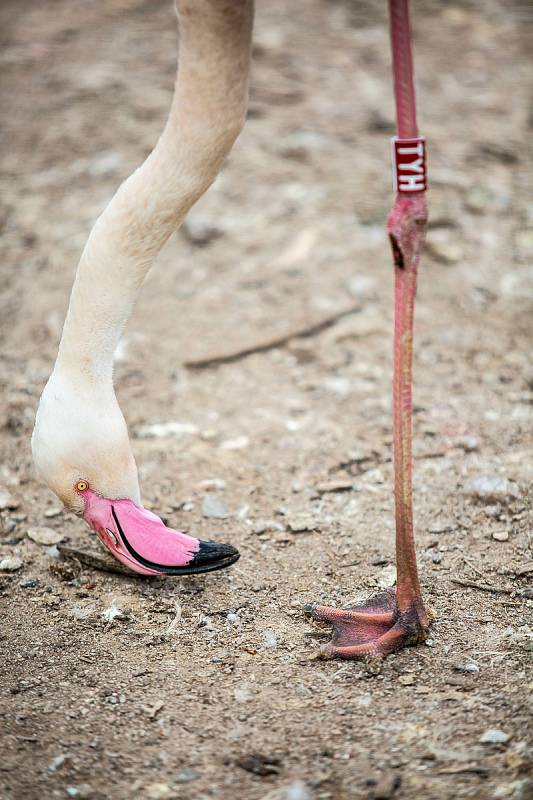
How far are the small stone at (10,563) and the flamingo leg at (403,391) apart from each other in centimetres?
121

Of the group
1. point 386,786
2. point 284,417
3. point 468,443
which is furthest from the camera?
point 284,417

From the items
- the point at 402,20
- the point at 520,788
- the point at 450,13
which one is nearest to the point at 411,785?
the point at 520,788

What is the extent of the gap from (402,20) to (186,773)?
2.06 meters

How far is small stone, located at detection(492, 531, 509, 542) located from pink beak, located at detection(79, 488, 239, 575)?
970 mm

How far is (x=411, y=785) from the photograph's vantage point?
6.85ft

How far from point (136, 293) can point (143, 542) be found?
0.80 metres

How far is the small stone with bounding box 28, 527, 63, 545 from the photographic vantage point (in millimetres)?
3230

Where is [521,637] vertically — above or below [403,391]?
below

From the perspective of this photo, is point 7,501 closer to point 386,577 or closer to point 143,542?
point 143,542

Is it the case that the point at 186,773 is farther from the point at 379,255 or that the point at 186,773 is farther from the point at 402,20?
the point at 379,255

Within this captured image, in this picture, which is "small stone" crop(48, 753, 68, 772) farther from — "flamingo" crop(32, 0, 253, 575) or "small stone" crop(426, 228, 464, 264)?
"small stone" crop(426, 228, 464, 264)

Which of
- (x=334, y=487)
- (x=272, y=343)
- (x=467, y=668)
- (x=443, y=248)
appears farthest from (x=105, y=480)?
(x=443, y=248)

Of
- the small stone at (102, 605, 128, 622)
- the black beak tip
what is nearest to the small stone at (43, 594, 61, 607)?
the small stone at (102, 605, 128, 622)

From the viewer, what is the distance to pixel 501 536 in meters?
3.05
